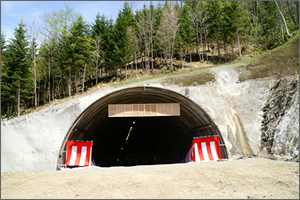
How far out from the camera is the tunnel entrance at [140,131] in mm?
19062

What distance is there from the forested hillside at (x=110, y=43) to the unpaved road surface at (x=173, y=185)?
853 inches

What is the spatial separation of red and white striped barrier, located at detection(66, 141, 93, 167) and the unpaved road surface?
5.56 metres

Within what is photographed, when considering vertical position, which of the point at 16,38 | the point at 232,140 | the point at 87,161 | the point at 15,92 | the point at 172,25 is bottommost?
the point at 87,161

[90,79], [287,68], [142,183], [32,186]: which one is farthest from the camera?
[90,79]

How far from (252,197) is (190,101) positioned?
36.6 feet

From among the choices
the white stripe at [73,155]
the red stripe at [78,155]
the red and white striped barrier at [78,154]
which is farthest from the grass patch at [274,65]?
the white stripe at [73,155]

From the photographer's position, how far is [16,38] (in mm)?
31094

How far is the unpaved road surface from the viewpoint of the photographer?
8.73 metres

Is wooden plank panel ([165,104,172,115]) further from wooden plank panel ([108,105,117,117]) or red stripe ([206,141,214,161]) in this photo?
wooden plank panel ([108,105,117,117])

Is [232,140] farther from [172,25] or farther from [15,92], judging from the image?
[15,92]

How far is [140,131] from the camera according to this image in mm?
35719

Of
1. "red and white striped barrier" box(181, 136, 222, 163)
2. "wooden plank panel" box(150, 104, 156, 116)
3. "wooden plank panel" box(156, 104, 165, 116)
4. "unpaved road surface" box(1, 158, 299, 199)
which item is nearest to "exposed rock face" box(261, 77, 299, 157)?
"unpaved road surface" box(1, 158, 299, 199)

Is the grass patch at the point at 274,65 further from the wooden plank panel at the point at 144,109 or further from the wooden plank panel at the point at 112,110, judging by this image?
the wooden plank panel at the point at 112,110

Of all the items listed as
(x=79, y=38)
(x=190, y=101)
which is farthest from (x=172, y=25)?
(x=190, y=101)
